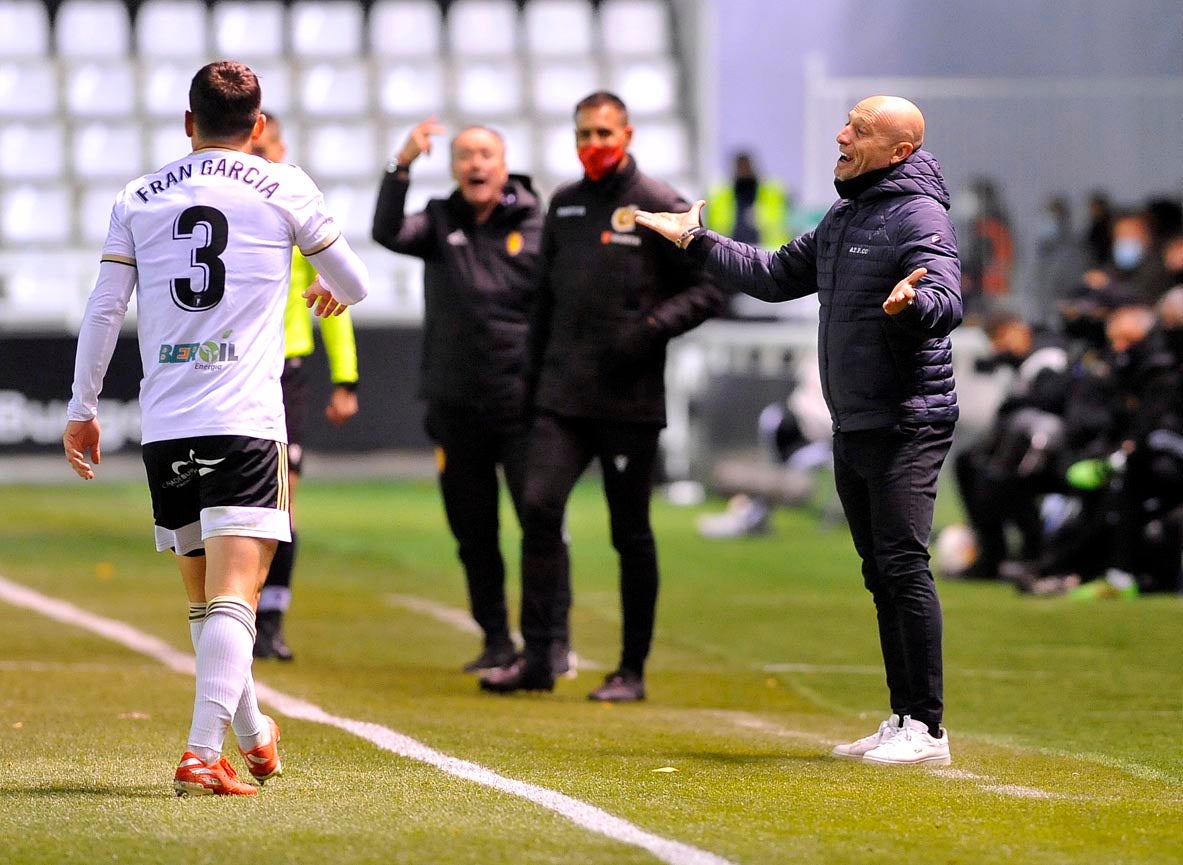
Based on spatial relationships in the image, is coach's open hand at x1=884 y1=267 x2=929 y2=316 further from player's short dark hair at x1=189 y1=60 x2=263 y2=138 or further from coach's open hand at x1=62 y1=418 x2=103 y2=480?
coach's open hand at x1=62 y1=418 x2=103 y2=480

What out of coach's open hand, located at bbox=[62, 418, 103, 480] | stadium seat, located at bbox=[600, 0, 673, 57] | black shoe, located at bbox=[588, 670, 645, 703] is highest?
stadium seat, located at bbox=[600, 0, 673, 57]

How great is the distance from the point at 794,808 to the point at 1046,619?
529 cm

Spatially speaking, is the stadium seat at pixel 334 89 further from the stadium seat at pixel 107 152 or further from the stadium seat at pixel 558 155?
the stadium seat at pixel 558 155

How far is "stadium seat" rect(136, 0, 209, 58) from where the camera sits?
69.4 ft

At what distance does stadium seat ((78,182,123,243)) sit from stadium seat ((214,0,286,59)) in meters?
2.05

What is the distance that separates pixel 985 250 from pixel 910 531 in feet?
34.8

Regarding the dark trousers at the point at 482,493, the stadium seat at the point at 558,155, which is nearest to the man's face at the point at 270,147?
the dark trousers at the point at 482,493

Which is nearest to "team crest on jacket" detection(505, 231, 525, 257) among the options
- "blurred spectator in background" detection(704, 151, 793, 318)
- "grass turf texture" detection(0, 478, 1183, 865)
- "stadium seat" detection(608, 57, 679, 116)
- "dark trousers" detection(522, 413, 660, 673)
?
"dark trousers" detection(522, 413, 660, 673)

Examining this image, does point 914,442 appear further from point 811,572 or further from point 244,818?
point 811,572

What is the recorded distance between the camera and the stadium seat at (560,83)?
21.3m

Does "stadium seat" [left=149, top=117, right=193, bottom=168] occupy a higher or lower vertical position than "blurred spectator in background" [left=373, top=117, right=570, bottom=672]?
higher

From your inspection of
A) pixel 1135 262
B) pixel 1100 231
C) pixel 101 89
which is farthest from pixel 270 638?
pixel 101 89

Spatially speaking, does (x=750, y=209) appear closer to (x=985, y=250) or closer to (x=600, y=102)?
(x=985, y=250)

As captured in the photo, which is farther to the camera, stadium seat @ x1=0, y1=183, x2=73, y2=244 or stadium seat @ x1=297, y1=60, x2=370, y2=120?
stadium seat @ x1=297, y1=60, x2=370, y2=120
